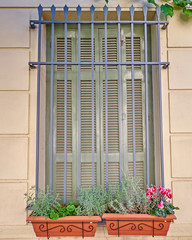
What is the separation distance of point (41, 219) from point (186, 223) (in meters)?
1.57

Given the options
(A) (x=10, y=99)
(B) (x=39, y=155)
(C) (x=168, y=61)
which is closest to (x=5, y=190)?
(B) (x=39, y=155)

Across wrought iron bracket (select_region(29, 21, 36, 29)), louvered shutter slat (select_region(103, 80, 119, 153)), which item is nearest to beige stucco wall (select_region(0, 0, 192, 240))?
wrought iron bracket (select_region(29, 21, 36, 29))

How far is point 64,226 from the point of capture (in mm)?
2309

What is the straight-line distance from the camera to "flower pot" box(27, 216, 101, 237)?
7.52 feet

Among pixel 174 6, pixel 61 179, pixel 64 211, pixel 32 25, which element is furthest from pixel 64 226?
pixel 174 6

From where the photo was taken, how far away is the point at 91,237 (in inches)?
99.4

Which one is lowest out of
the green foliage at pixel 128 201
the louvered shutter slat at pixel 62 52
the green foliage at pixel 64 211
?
the green foliage at pixel 64 211

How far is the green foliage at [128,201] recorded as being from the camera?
7.71ft

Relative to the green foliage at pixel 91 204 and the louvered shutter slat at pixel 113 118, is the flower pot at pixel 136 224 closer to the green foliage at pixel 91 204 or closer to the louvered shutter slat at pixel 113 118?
the green foliage at pixel 91 204

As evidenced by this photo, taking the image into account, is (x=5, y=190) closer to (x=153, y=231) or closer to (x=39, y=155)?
(x=39, y=155)

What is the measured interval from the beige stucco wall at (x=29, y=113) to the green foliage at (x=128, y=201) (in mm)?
368

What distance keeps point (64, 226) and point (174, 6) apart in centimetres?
275

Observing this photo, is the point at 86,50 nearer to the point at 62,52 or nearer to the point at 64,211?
the point at 62,52

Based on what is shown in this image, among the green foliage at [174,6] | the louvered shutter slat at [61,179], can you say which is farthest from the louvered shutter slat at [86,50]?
the louvered shutter slat at [61,179]
